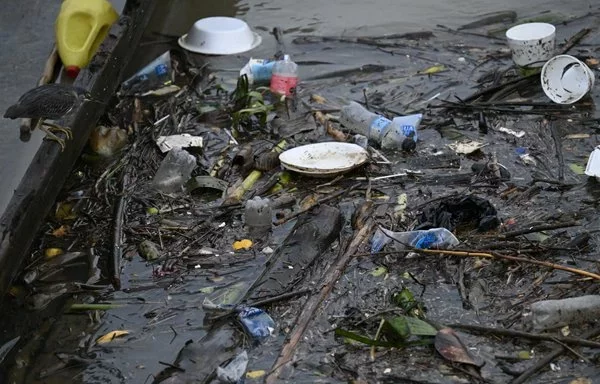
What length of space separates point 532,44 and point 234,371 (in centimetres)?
402

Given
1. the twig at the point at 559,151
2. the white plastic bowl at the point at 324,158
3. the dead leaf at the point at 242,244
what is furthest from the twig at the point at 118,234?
the twig at the point at 559,151

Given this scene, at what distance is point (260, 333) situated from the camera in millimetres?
4633

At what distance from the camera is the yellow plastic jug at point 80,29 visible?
24.0 ft

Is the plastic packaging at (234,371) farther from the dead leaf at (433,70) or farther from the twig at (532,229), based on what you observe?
the dead leaf at (433,70)

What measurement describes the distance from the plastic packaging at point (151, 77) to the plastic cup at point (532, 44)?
2919mm

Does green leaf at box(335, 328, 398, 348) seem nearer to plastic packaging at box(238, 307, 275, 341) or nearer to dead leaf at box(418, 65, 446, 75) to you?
plastic packaging at box(238, 307, 275, 341)

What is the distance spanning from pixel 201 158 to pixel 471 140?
1962 mm

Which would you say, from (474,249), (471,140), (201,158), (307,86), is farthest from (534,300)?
(307,86)

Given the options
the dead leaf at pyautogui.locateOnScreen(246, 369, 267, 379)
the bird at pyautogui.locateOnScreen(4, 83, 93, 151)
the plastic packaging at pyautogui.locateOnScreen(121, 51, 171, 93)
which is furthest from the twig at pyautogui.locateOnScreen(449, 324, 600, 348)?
the plastic packaging at pyautogui.locateOnScreen(121, 51, 171, 93)

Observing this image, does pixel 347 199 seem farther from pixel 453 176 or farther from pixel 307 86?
pixel 307 86

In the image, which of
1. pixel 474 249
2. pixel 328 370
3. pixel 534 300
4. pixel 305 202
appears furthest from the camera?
pixel 305 202

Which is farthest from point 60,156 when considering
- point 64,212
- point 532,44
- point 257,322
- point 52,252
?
point 532,44

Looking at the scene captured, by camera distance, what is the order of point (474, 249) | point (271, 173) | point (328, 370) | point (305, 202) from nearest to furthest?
point (328, 370) < point (474, 249) < point (305, 202) < point (271, 173)

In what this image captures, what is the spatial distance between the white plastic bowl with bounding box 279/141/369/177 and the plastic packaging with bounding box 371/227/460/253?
0.94 m
